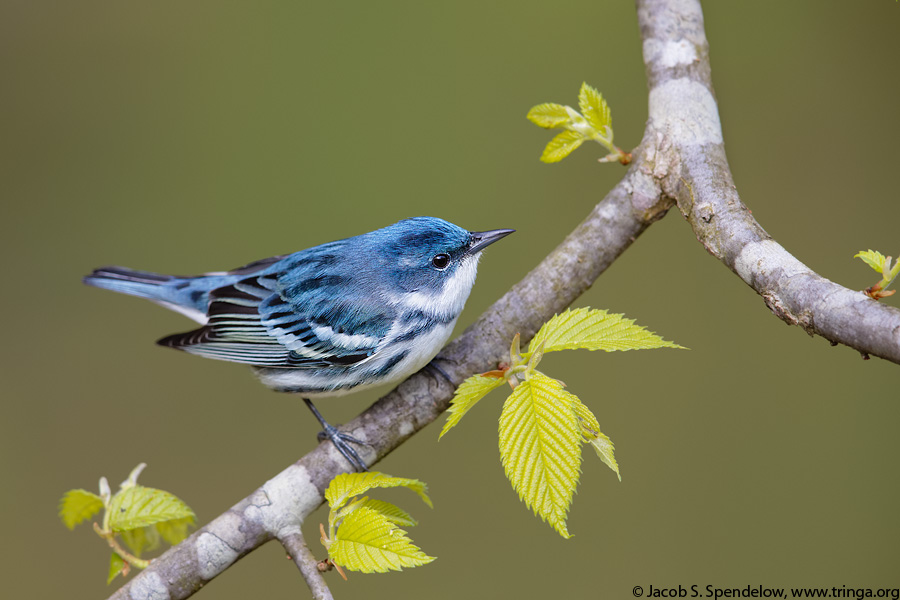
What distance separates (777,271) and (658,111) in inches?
42.9

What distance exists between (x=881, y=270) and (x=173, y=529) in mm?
2418

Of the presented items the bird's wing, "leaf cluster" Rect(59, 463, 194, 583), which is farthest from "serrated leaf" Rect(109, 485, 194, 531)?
the bird's wing

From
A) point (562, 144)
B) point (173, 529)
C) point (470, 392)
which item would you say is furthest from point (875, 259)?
point (173, 529)

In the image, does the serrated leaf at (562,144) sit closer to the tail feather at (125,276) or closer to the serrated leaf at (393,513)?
the serrated leaf at (393,513)

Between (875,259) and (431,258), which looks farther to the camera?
(431,258)

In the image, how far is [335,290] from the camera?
9.97 feet

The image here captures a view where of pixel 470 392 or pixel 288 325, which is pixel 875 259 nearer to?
pixel 470 392

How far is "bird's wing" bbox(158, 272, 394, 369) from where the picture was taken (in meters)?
2.94

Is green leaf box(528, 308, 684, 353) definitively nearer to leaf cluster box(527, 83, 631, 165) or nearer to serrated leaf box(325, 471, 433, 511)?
serrated leaf box(325, 471, 433, 511)

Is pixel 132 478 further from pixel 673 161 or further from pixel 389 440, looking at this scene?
pixel 673 161

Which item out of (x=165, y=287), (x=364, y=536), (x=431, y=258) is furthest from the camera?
(x=165, y=287)

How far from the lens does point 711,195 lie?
231 cm

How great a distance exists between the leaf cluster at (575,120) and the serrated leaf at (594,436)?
1022mm

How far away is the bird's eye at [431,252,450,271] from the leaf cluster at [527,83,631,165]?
2.07 ft
